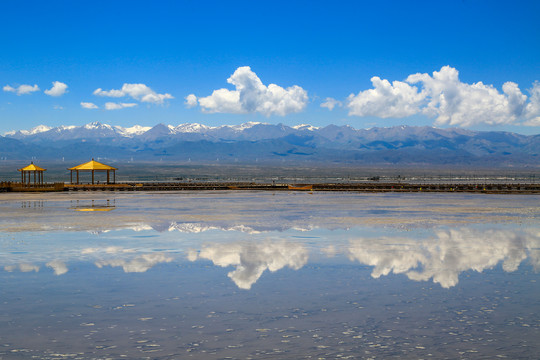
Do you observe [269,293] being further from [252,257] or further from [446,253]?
[446,253]

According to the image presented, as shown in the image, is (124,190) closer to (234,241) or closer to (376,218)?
(376,218)

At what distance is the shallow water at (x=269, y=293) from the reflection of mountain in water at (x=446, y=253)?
6 cm

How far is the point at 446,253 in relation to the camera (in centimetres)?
1969

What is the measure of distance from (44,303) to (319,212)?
2548cm

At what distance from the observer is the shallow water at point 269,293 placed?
1002cm

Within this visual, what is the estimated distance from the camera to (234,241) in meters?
22.5

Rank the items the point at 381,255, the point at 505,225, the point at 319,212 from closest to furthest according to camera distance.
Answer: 1. the point at 381,255
2. the point at 505,225
3. the point at 319,212

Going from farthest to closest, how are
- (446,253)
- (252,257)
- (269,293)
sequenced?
(446,253) < (252,257) < (269,293)

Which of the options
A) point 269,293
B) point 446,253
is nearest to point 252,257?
point 269,293

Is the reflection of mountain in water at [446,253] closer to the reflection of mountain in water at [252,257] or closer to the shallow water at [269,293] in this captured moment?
the shallow water at [269,293]

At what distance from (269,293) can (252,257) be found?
16.2ft

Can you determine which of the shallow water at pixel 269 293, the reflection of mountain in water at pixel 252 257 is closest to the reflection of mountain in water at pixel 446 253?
the shallow water at pixel 269 293

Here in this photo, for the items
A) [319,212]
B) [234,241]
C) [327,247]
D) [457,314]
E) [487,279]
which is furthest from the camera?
[319,212]

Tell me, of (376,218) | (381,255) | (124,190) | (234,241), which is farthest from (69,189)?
(381,255)
